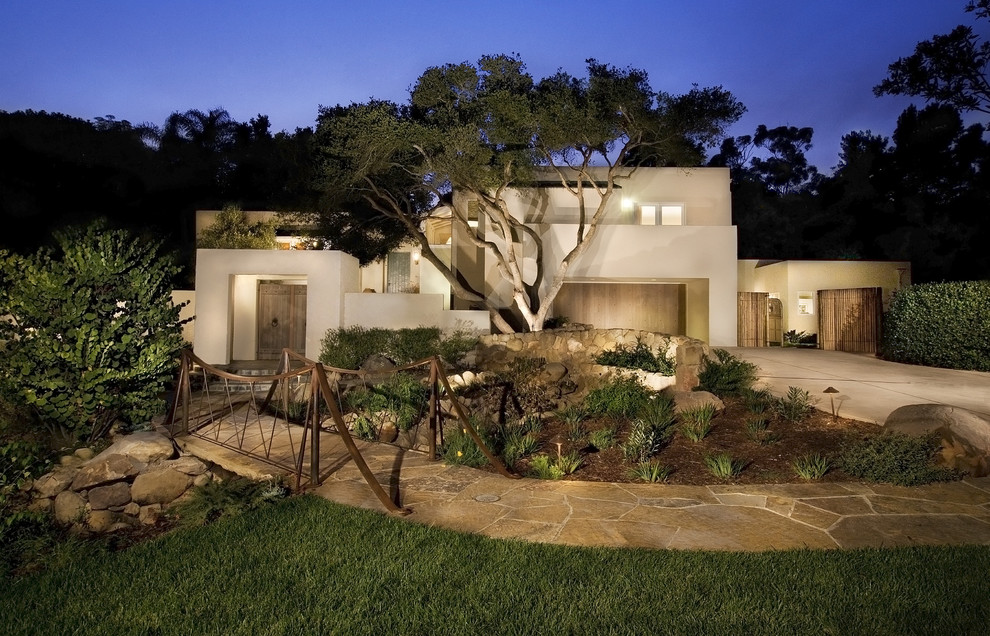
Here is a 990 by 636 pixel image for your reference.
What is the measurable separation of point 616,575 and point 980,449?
451 cm

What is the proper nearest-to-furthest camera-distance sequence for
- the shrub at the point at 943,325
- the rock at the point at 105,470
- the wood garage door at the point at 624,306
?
the rock at the point at 105,470, the shrub at the point at 943,325, the wood garage door at the point at 624,306

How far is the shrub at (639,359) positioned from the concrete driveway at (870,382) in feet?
5.22

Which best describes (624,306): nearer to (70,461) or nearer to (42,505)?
(70,461)

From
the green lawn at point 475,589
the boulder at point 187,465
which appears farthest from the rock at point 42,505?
the green lawn at point 475,589

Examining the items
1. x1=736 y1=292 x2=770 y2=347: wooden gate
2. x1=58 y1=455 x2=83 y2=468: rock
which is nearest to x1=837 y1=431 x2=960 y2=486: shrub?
x1=58 y1=455 x2=83 y2=468: rock

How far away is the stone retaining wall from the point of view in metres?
11.7

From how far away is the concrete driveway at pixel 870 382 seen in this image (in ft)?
28.8

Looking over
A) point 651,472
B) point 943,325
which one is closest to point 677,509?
point 651,472

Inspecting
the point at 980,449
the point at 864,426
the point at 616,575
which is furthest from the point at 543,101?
the point at 616,575

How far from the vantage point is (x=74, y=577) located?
13.1ft

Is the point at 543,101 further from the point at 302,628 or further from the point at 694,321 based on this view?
the point at 302,628

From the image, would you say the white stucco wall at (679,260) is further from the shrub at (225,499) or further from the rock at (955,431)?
the shrub at (225,499)

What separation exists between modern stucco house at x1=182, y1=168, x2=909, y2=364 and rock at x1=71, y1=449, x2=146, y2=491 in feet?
24.3

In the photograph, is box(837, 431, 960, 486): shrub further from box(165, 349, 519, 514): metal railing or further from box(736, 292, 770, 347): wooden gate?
box(736, 292, 770, 347): wooden gate
